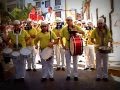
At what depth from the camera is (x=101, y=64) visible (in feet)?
36.1

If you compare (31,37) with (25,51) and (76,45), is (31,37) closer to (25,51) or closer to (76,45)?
(25,51)

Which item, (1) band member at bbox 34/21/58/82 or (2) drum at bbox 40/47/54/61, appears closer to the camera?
(2) drum at bbox 40/47/54/61

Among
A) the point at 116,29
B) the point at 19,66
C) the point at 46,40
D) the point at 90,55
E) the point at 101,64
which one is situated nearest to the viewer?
the point at 46,40

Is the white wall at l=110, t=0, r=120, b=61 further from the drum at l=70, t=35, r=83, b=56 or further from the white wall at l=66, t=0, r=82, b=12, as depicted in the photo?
the drum at l=70, t=35, r=83, b=56

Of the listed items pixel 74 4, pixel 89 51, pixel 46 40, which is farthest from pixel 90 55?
pixel 74 4

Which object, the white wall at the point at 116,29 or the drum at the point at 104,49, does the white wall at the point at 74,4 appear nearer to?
the white wall at the point at 116,29

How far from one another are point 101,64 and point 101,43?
2.36ft

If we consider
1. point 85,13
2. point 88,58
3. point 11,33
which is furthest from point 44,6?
point 11,33

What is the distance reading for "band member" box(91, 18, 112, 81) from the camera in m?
10.6

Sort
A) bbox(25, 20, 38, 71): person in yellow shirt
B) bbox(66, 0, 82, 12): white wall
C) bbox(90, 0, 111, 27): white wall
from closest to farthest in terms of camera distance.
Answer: bbox(25, 20, 38, 71): person in yellow shirt, bbox(90, 0, 111, 27): white wall, bbox(66, 0, 82, 12): white wall

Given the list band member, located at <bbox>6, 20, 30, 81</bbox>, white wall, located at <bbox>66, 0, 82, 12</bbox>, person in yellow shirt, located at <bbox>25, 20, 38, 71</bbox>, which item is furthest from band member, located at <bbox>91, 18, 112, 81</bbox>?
white wall, located at <bbox>66, 0, 82, 12</bbox>

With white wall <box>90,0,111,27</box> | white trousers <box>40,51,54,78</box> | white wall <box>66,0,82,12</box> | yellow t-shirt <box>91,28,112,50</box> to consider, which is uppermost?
white wall <box>66,0,82,12</box>

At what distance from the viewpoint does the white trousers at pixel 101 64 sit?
35.3 ft

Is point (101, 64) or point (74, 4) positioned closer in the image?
point (101, 64)
